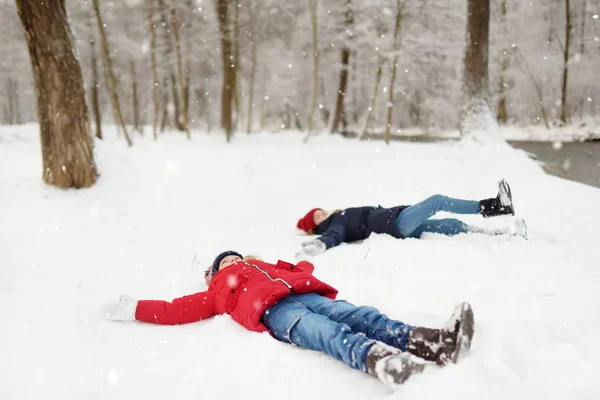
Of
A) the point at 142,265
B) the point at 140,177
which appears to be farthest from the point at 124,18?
the point at 142,265

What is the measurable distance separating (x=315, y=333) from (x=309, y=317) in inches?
5.4

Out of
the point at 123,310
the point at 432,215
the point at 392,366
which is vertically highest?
the point at 432,215

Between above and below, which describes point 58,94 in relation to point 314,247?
above

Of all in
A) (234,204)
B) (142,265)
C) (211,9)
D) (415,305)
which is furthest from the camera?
(211,9)

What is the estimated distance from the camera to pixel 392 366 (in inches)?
82.7

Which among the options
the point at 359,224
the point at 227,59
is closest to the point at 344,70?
the point at 227,59

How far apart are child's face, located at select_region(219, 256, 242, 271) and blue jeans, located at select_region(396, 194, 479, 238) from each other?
2.26 metres

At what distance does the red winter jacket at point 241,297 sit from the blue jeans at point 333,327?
86 mm

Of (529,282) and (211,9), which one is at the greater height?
(211,9)

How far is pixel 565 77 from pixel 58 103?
23623 mm

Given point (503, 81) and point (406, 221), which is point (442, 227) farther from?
point (503, 81)

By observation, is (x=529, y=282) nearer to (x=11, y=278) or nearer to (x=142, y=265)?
(x=142, y=265)

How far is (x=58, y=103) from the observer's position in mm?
6117

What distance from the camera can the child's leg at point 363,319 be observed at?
8.30 ft
